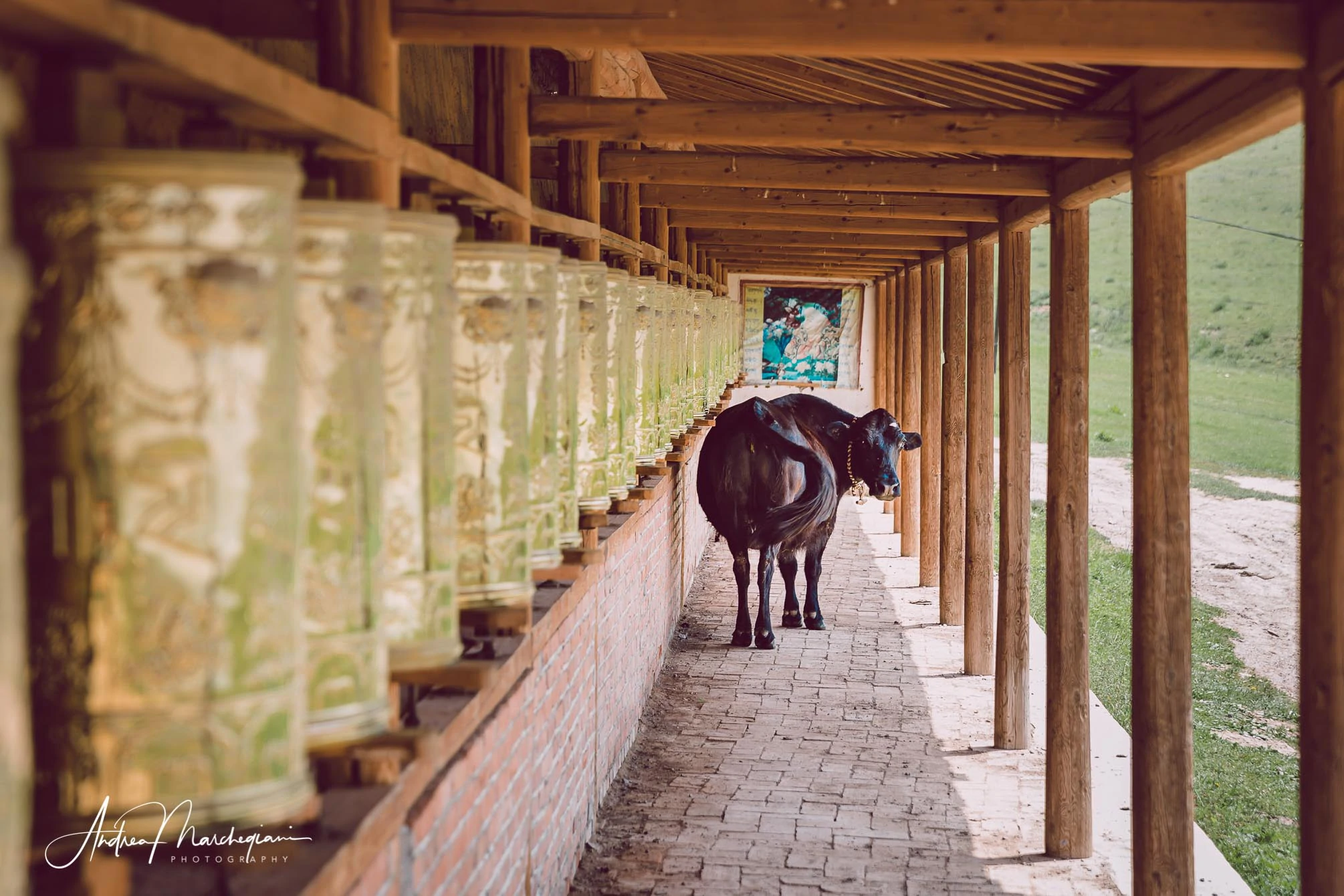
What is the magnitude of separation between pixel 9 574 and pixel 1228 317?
51280 mm

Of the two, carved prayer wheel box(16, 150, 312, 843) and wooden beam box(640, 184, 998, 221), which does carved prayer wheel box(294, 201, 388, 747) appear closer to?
carved prayer wheel box(16, 150, 312, 843)

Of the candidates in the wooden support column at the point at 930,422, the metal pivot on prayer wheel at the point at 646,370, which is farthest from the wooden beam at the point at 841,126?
the wooden support column at the point at 930,422

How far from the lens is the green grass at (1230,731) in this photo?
7309mm

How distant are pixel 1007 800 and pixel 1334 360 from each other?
4.08 meters

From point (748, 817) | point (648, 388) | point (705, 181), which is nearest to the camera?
point (648, 388)

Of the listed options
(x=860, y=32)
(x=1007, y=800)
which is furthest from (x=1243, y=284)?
(x=860, y=32)

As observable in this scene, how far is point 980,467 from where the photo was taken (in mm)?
9438

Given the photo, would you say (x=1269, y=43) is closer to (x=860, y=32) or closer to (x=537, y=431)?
(x=860, y=32)

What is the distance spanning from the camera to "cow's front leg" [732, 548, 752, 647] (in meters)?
10.1

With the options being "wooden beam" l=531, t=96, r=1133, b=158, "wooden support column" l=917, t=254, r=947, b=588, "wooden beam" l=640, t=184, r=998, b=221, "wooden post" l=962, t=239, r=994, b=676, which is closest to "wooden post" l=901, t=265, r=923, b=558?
"wooden support column" l=917, t=254, r=947, b=588

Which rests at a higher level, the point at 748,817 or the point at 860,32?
the point at 860,32

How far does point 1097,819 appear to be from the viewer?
6648mm

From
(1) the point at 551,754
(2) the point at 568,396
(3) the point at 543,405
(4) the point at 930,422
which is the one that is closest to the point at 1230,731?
(4) the point at 930,422

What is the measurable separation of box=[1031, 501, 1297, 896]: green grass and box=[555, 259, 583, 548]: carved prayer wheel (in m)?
4.58
